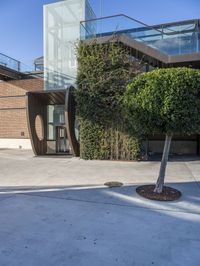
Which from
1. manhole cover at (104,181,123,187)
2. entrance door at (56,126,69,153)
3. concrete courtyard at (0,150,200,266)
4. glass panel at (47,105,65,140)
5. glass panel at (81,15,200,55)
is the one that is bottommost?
concrete courtyard at (0,150,200,266)

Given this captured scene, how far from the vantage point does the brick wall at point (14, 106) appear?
17.8 meters

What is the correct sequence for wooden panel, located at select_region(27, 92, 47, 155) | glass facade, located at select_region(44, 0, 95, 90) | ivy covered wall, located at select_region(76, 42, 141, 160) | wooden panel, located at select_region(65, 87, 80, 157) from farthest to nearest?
glass facade, located at select_region(44, 0, 95, 90) < wooden panel, located at select_region(27, 92, 47, 155) < wooden panel, located at select_region(65, 87, 80, 157) < ivy covered wall, located at select_region(76, 42, 141, 160)

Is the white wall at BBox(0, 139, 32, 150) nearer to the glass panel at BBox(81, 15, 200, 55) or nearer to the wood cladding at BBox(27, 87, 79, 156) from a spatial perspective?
the wood cladding at BBox(27, 87, 79, 156)

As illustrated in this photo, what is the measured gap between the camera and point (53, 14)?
594 inches

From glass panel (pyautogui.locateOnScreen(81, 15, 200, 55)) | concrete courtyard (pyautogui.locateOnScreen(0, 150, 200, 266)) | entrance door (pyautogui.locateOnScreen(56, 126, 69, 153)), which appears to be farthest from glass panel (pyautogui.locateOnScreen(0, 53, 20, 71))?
concrete courtyard (pyautogui.locateOnScreen(0, 150, 200, 266))

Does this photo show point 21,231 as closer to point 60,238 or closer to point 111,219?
point 60,238

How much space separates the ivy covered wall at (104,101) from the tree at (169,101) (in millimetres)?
5123

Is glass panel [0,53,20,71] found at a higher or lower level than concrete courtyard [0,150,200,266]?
higher

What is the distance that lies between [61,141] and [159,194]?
10.6 meters

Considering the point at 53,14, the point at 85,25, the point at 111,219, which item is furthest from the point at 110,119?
the point at 53,14

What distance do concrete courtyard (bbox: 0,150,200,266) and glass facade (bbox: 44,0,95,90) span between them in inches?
343

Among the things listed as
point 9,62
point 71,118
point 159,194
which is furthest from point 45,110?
point 159,194

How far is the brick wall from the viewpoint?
17797mm

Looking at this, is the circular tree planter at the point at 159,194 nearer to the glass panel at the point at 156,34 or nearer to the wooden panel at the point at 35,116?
the glass panel at the point at 156,34
